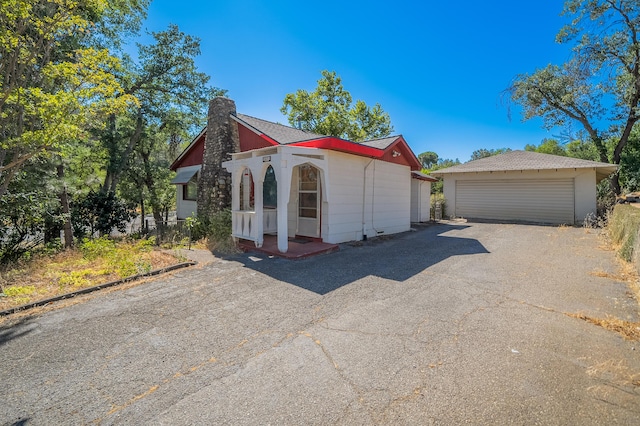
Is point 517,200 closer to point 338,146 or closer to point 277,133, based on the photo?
point 338,146

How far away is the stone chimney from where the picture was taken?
1010 cm

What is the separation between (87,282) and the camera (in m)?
4.89

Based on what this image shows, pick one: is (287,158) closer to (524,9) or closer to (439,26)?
(439,26)

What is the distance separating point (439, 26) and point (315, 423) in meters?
15.0

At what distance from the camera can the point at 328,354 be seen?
2.84 m

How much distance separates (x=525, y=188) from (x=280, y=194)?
15054 millimetres

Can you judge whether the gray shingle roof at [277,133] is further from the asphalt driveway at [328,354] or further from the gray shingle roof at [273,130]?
the asphalt driveway at [328,354]

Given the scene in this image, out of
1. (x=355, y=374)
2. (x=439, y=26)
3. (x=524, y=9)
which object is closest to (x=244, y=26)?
(x=439, y=26)

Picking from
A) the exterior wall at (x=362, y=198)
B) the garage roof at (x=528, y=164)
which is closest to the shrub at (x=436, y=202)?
the garage roof at (x=528, y=164)

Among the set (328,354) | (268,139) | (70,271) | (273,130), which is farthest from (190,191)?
(328,354)

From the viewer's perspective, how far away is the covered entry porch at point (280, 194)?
6.86 meters

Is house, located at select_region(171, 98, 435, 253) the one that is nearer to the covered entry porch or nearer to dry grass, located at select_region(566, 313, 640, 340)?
the covered entry porch

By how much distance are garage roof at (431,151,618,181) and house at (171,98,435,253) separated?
658 centimetres

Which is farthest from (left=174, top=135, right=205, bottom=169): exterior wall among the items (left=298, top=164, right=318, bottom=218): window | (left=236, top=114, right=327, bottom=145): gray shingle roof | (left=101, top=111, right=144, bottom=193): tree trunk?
(left=298, top=164, right=318, bottom=218): window
